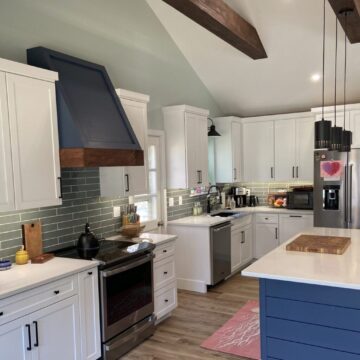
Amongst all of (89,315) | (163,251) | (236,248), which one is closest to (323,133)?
(163,251)

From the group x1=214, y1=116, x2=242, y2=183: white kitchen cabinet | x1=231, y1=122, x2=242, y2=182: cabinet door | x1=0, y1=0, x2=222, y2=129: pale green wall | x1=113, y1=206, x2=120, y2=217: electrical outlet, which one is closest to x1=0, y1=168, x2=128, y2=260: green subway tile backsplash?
x1=113, y1=206, x2=120, y2=217: electrical outlet

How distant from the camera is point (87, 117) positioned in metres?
3.29

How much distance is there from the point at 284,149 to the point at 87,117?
12.5ft

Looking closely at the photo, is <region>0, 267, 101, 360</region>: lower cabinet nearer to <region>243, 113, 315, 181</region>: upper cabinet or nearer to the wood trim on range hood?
the wood trim on range hood

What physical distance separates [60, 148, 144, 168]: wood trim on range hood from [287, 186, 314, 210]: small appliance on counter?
344cm

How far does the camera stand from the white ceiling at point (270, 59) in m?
4.45

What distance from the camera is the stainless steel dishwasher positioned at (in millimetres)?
4941

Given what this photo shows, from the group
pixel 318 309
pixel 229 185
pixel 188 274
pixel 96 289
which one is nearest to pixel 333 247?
pixel 318 309

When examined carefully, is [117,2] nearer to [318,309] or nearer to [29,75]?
[29,75]

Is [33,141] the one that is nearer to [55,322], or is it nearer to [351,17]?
[55,322]

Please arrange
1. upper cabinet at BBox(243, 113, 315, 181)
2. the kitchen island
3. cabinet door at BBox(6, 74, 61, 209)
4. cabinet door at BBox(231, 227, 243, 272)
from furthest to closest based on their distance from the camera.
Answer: upper cabinet at BBox(243, 113, 315, 181), cabinet door at BBox(231, 227, 243, 272), cabinet door at BBox(6, 74, 61, 209), the kitchen island

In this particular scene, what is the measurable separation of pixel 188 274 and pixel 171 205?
3.07 feet

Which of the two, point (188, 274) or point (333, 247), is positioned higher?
point (333, 247)

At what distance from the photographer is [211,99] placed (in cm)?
630
